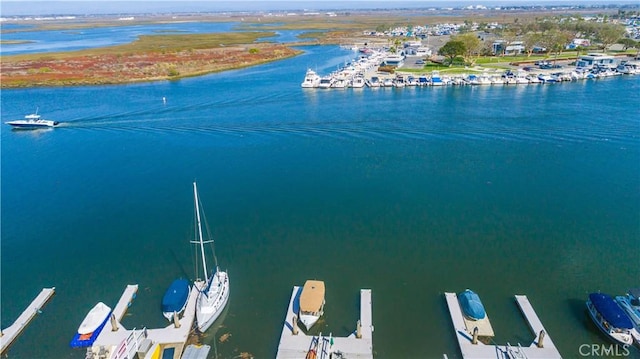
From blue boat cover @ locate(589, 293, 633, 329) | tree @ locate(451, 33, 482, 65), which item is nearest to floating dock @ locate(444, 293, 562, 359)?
blue boat cover @ locate(589, 293, 633, 329)

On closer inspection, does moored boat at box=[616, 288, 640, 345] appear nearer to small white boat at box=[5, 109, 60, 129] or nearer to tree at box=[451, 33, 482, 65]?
small white boat at box=[5, 109, 60, 129]

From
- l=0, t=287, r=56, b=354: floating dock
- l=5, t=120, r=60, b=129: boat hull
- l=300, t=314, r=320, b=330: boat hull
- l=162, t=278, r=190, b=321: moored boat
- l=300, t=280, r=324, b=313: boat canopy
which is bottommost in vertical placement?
l=0, t=287, r=56, b=354: floating dock

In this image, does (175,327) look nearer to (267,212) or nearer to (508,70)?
(267,212)

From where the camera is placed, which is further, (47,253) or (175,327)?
(47,253)

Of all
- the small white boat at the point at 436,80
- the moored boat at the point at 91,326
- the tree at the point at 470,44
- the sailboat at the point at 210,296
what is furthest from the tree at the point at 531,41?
the moored boat at the point at 91,326

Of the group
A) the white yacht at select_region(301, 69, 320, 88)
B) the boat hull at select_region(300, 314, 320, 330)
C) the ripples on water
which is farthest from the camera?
the white yacht at select_region(301, 69, 320, 88)

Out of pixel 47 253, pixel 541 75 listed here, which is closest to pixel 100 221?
pixel 47 253

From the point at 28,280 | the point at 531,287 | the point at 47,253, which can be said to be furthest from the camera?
the point at 47,253

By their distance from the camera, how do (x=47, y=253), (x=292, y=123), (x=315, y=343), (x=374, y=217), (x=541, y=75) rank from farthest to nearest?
1. (x=541, y=75)
2. (x=292, y=123)
3. (x=374, y=217)
4. (x=47, y=253)
5. (x=315, y=343)

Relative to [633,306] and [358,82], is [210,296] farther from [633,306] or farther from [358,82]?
[358,82]
